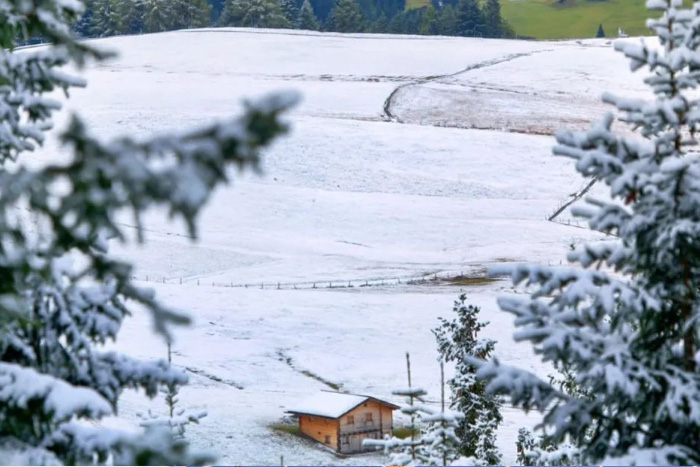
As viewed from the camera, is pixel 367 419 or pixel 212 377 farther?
A: pixel 212 377

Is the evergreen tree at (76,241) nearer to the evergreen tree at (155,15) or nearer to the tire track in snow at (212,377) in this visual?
the tire track in snow at (212,377)

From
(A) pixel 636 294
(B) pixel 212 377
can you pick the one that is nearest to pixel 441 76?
(B) pixel 212 377

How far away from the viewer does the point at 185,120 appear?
68.8 m

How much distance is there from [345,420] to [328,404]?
31.3 inches

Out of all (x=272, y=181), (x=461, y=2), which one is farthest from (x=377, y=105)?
(x=461, y=2)

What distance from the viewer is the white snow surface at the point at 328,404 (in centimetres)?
2700

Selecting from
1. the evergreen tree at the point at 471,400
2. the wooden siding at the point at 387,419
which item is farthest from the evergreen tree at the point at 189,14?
the evergreen tree at the point at 471,400

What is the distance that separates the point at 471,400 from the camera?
65.3 feet

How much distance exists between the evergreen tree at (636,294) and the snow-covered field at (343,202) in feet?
8.50

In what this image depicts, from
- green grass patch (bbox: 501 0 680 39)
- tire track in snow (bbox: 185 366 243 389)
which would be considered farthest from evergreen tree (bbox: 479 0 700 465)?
green grass patch (bbox: 501 0 680 39)

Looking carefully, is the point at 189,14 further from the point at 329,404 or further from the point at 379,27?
the point at 329,404

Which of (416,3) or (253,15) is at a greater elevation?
(416,3)

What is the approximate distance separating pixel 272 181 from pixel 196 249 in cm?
1119

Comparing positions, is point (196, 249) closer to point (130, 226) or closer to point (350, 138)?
point (130, 226)
